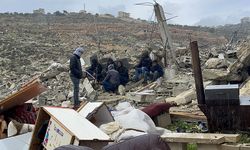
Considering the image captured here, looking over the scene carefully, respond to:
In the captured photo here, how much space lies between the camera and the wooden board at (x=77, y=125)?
196 inches

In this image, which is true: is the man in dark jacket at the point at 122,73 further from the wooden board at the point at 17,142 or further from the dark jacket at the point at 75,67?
the wooden board at the point at 17,142

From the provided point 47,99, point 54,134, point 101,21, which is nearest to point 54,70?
point 47,99

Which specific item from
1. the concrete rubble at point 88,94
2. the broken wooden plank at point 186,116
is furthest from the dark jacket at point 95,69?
the broken wooden plank at point 186,116

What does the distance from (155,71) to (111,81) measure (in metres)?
1.55

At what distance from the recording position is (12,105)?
260 inches

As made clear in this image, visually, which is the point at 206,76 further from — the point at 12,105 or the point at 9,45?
the point at 9,45

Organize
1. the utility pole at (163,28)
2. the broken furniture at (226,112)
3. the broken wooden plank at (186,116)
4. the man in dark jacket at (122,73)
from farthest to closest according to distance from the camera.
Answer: the utility pole at (163,28)
the man in dark jacket at (122,73)
the broken wooden plank at (186,116)
the broken furniture at (226,112)

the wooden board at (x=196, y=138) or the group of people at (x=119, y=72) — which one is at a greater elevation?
the group of people at (x=119, y=72)

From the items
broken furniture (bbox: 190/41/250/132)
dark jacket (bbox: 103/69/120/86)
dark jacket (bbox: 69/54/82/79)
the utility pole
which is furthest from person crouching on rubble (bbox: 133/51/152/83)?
broken furniture (bbox: 190/41/250/132)

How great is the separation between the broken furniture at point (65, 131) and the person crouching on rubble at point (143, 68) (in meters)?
7.74

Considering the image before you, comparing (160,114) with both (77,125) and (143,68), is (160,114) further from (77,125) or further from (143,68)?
(143,68)

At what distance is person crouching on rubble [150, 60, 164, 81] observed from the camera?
524 inches

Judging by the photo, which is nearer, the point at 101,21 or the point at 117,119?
the point at 117,119

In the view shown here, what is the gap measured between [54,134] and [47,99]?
A: 22.4 feet
